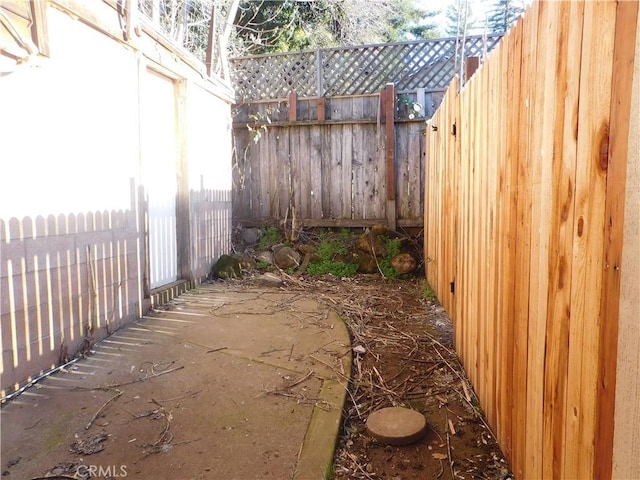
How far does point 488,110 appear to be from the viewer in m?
2.31

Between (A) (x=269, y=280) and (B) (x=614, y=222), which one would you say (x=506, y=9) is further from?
(A) (x=269, y=280)

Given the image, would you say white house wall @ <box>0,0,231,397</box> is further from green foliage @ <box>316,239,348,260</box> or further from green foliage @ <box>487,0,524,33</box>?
green foliage @ <box>316,239,348,260</box>

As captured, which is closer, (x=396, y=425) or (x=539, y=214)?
(x=539, y=214)

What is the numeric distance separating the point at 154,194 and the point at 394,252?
131 inches

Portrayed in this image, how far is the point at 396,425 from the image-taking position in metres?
2.19

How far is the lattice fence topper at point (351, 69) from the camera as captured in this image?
664 centimetres

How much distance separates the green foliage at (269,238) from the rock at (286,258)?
0.42m

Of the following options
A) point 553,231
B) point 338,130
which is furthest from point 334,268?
point 553,231

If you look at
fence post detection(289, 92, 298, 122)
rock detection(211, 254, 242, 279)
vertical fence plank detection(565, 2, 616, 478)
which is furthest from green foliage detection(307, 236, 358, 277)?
vertical fence plank detection(565, 2, 616, 478)

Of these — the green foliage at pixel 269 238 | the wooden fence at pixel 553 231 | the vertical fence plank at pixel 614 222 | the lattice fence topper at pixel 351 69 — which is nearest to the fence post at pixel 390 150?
the lattice fence topper at pixel 351 69

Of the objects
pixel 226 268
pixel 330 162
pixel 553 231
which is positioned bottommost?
pixel 226 268

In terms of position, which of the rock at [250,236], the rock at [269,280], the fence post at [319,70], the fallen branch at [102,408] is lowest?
the fallen branch at [102,408]

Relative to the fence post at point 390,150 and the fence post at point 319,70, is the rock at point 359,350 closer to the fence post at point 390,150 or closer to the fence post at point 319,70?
the fence post at point 390,150

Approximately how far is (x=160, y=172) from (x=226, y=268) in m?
1.66
